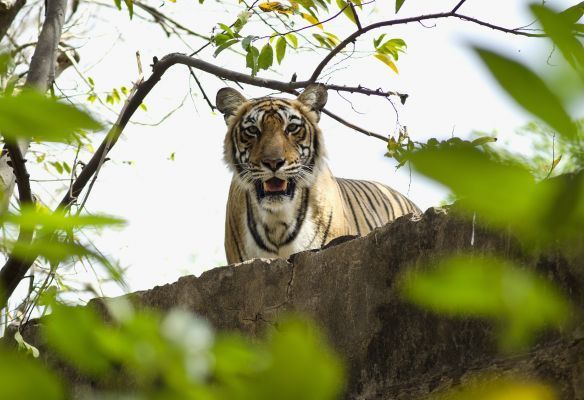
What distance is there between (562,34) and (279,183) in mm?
5625

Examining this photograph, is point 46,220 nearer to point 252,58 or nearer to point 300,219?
point 252,58

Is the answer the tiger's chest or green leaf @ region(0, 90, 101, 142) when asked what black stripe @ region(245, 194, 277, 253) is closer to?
the tiger's chest

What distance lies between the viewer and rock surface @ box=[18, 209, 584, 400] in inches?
83.9

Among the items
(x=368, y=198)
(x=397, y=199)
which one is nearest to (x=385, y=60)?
(x=368, y=198)

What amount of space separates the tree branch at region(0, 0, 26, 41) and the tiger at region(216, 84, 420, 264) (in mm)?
2394

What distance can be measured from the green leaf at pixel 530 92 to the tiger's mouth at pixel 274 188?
18.2ft

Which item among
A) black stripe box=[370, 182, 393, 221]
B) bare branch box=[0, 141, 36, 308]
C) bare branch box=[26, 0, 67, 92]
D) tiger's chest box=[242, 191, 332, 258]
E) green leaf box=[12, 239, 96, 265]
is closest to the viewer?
green leaf box=[12, 239, 96, 265]

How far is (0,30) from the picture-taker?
12.2ft

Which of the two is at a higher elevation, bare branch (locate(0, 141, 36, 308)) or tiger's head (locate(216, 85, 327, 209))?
tiger's head (locate(216, 85, 327, 209))

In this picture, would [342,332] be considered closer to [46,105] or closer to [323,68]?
[323,68]

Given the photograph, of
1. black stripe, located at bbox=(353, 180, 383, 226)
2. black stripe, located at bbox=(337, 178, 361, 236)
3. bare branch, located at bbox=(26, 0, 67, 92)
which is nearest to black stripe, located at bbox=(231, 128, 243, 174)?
black stripe, located at bbox=(337, 178, 361, 236)

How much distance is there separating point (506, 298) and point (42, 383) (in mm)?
176

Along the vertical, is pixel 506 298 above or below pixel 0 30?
below

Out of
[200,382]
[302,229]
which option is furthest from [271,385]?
[302,229]
